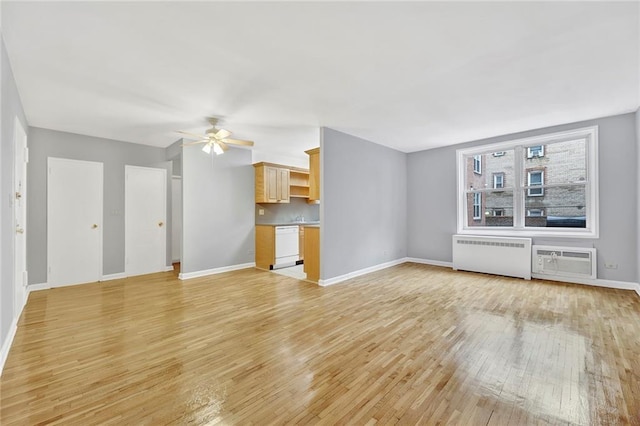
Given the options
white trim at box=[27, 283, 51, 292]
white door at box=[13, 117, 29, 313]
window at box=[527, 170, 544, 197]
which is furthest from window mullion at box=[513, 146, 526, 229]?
white trim at box=[27, 283, 51, 292]

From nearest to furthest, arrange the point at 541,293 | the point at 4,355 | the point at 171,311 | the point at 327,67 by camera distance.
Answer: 1. the point at 4,355
2. the point at 327,67
3. the point at 171,311
4. the point at 541,293

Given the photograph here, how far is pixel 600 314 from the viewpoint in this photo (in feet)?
10.8

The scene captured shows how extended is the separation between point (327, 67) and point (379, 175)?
11.4 ft

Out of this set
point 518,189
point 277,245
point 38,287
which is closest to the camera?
point 38,287

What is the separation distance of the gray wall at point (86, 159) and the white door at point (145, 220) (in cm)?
12

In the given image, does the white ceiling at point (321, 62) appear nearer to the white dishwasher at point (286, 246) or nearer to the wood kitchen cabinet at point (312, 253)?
the wood kitchen cabinet at point (312, 253)

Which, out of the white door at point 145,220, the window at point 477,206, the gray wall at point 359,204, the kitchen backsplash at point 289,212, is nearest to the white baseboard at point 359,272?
the gray wall at point 359,204

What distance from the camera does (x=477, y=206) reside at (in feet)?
19.5

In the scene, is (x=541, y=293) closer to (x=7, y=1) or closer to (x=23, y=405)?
(x=23, y=405)

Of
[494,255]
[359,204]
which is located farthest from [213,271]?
[494,255]

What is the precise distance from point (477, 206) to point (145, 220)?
7.08 metres

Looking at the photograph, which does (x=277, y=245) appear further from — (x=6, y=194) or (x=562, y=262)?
(x=562, y=262)

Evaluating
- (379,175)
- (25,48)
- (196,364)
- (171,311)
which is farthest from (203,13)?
(379,175)

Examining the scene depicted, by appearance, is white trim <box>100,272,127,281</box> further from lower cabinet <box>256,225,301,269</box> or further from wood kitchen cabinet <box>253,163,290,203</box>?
wood kitchen cabinet <box>253,163,290,203</box>
